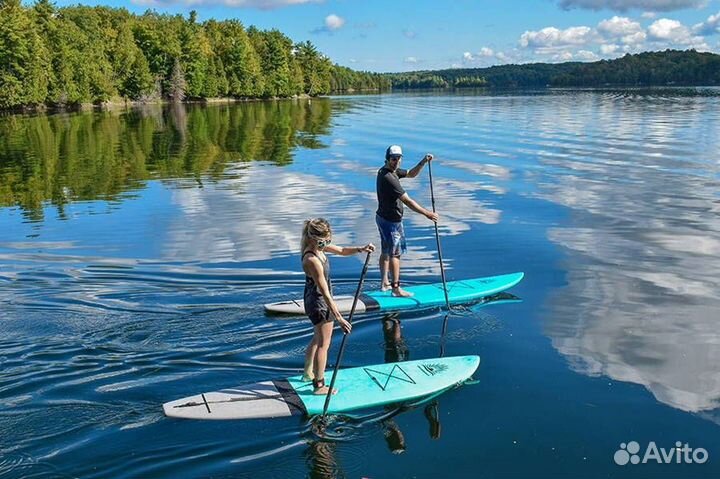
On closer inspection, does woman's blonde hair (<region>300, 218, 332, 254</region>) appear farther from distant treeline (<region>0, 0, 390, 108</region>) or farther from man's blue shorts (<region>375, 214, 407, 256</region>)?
distant treeline (<region>0, 0, 390, 108</region>)

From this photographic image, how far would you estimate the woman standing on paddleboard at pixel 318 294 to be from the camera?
26.1ft

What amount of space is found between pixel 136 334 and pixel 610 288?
30.3 feet

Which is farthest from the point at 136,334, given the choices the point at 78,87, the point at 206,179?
the point at 78,87

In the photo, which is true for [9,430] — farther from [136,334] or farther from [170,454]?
[136,334]

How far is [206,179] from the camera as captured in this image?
95.7 feet

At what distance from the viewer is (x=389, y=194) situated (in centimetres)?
1232

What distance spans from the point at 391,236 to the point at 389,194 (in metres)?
0.83

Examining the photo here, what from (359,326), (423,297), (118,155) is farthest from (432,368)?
(118,155)

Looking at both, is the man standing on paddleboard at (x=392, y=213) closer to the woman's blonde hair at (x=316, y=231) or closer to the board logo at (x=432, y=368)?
the board logo at (x=432, y=368)

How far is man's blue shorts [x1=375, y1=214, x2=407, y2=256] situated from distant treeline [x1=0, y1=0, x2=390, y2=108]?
8320cm

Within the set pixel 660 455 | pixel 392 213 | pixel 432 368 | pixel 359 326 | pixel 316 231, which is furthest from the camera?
pixel 392 213

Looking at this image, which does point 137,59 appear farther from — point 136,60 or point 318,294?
point 318,294

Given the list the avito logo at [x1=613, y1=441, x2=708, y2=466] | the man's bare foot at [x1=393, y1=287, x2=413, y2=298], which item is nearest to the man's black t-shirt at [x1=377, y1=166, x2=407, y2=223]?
the man's bare foot at [x1=393, y1=287, x2=413, y2=298]

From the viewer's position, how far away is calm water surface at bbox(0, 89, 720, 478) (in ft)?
24.5
